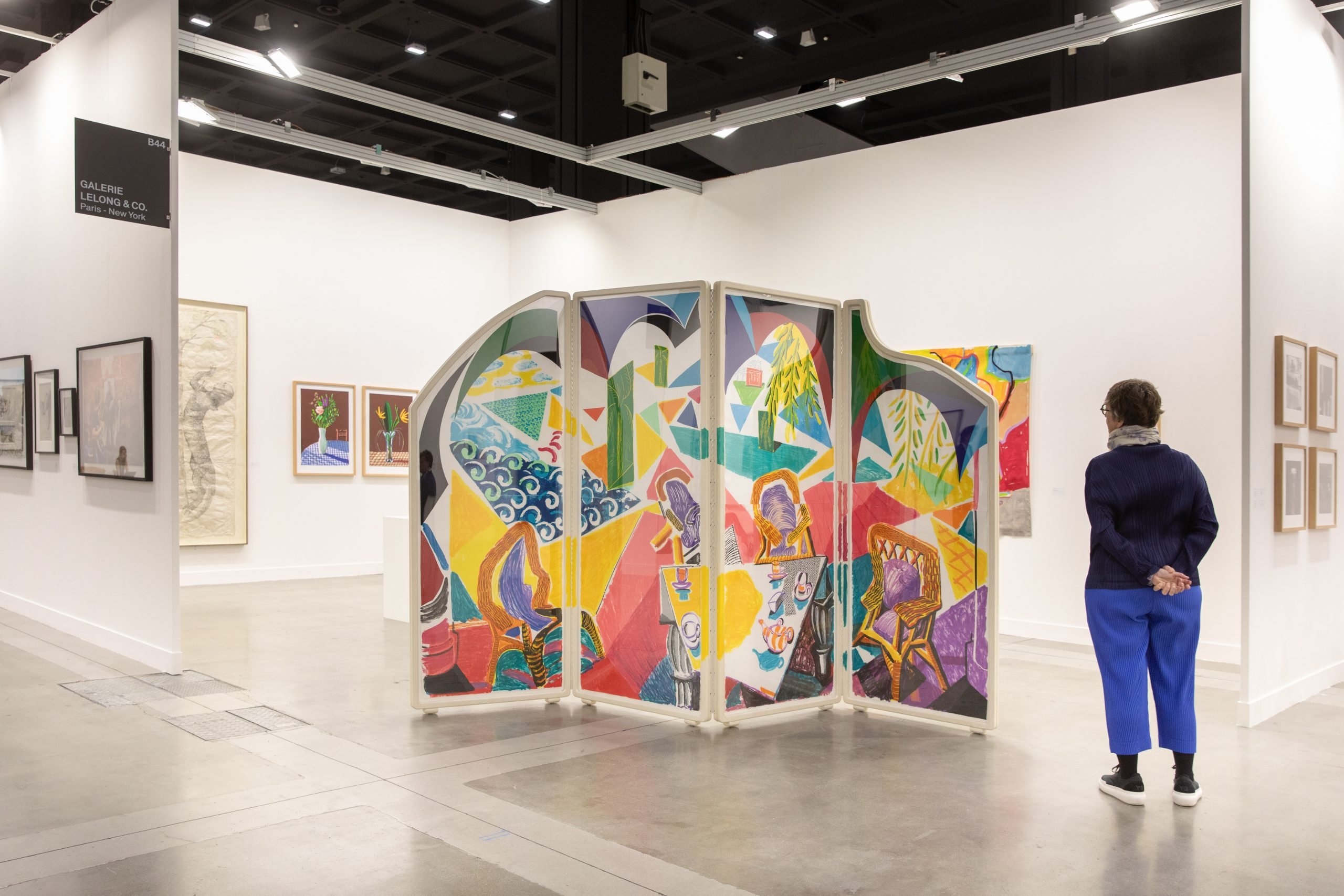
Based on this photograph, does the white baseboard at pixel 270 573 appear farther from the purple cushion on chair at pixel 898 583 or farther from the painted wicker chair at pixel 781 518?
the purple cushion on chair at pixel 898 583

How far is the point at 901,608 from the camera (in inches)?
211

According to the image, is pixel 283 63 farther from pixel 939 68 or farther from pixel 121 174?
pixel 939 68

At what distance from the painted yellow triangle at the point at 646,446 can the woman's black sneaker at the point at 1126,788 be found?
252 centimetres

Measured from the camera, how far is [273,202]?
1091cm

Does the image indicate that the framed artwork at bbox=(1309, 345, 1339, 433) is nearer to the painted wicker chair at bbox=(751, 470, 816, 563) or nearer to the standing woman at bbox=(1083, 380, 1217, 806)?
the standing woman at bbox=(1083, 380, 1217, 806)

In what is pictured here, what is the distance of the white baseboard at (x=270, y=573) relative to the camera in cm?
1025

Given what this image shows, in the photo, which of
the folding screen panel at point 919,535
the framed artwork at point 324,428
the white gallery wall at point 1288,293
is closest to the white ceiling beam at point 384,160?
the framed artwork at point 324,428

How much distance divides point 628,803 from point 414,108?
21.5ft

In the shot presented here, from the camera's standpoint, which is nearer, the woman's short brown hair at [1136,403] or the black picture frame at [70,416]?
the woman's short brown hair at [1136,403]

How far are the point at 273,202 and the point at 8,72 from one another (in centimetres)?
251

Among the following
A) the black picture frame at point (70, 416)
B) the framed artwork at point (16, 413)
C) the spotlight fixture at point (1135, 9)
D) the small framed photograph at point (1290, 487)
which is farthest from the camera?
the framed artwork at point (16, 413)

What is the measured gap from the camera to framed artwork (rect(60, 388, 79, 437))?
7.54m

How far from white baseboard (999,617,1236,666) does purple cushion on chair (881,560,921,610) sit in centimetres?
220

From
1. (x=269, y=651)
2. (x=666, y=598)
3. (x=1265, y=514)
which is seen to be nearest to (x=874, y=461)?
(x=666, y=598)
